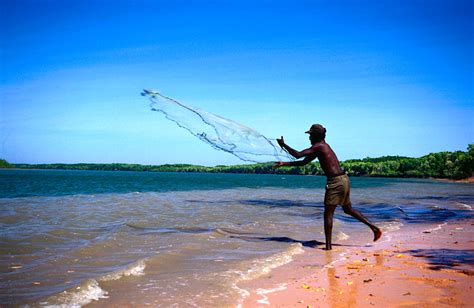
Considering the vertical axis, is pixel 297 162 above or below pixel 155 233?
above

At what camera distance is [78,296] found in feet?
17.1

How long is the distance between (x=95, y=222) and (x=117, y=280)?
327 inches

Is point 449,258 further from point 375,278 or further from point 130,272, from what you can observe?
point 130,272

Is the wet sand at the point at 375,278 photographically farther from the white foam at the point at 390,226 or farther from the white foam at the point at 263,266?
the white foam at the point at 390,226

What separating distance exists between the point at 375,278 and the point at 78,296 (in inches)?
159

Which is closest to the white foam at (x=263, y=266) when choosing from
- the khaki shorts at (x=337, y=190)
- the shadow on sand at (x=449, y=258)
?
the khaki shorts at (x=337, y=190)

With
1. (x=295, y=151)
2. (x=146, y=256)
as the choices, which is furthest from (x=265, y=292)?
(x=146, y=256)

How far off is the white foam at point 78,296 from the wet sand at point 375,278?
6.37 feet

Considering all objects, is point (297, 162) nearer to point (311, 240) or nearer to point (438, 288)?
point (311, 240)

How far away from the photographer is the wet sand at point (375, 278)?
4715 millimetres

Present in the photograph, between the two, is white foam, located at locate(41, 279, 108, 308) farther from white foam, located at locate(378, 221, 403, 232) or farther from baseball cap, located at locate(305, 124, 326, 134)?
white foam, located at locate(378, 221, 403, 232)

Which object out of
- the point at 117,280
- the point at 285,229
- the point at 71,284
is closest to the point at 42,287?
the point at 71,284

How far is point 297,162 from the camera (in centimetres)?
→ 794

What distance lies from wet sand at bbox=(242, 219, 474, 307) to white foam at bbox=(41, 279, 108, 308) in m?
1.94
